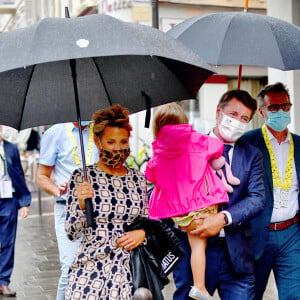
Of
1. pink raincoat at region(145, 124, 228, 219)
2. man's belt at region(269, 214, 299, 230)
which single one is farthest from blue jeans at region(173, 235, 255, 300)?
man's belt at region(269, 214, 299, 230)

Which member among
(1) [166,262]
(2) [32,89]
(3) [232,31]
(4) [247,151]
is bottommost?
(1) [166,262]

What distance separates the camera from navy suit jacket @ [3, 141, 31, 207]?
8758mm

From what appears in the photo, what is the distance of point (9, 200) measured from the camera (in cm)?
873

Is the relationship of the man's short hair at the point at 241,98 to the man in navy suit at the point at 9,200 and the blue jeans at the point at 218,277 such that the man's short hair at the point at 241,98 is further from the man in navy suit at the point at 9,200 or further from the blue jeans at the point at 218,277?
the man in navy suit at the point at 9,200

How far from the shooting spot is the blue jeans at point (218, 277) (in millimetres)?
5086

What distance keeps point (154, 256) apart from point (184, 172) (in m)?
0.70

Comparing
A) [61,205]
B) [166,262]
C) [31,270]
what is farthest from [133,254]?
[31,270]

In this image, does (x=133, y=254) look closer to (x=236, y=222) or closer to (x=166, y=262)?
(x=166, y=262)

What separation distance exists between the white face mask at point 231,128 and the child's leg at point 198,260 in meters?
0.69

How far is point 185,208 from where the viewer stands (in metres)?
4.94

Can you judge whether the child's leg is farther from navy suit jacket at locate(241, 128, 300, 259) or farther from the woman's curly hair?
the woman's curly hair

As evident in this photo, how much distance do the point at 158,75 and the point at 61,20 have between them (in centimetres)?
105

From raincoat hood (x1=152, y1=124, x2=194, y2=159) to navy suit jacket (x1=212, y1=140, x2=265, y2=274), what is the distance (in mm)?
401

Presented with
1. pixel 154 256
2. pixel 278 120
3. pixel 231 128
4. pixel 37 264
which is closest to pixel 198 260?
pixel 154 256
